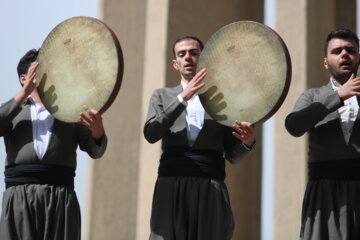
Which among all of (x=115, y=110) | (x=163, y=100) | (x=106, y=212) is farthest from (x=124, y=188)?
(x=163, y=100)

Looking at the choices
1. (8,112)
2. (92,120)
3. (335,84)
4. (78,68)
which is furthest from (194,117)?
(8,112)

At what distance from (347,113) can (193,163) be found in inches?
36.5

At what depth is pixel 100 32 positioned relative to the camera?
179 inches

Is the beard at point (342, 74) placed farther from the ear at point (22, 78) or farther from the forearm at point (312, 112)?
the ear at point (22, 78)

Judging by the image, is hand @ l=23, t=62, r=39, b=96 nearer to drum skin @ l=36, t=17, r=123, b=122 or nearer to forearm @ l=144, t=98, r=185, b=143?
drum skin @ l=36, t=17, r=123, b=122

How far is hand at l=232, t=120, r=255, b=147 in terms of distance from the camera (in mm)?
4375

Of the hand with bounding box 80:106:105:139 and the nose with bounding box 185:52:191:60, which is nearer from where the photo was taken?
the hand with bounding box 80:106:105:139

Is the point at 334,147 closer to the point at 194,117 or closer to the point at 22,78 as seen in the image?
the point at 194,117

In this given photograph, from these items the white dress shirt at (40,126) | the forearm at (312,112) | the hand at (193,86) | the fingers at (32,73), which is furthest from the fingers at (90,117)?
the forearm at (312,112)

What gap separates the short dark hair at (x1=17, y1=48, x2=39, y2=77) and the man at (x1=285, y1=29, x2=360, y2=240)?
5.27ft

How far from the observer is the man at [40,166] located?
14.5 ft

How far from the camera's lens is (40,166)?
176 inches

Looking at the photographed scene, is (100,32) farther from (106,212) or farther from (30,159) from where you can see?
(106,212)

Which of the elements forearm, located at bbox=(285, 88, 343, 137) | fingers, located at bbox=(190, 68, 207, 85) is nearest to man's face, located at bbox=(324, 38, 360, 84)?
forearm, located at bbox=(285, 88, 343, 137)
